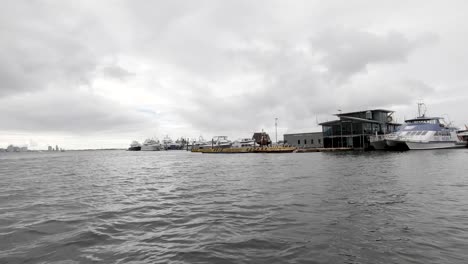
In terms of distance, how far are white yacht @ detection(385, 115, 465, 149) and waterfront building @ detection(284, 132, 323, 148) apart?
25.9 m

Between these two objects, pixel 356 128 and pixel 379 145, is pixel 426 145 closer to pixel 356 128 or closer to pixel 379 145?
pixel 379 145

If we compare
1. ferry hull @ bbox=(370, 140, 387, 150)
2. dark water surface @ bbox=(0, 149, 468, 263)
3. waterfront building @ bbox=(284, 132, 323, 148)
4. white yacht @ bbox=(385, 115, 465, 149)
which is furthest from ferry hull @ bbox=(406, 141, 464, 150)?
dark water surface @ bbox=(0, 149, 468, 263)

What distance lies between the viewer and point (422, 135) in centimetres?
7006

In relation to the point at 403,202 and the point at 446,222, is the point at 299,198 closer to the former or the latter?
the point at 403,202

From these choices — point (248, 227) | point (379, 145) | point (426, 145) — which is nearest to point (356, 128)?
point (379, 145)

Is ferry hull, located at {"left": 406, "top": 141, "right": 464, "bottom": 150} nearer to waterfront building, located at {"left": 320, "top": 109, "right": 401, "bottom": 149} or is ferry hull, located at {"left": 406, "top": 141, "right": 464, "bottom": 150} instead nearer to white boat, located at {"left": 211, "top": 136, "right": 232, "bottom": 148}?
waterfront building, located at {"left": 320, "top": 109, "right": 401, "bottom": 149}

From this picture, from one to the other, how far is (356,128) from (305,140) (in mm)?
20476

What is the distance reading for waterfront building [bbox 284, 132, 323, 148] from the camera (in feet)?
312

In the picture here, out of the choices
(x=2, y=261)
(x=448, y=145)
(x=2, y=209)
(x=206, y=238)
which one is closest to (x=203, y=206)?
(x=206, y=238)

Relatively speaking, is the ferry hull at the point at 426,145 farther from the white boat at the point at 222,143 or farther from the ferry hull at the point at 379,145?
the white boat at the point at 222,143

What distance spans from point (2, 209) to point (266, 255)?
1470 centimetres

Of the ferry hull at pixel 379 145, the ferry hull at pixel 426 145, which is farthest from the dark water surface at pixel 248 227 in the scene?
the ferry hull at pixel 379 145

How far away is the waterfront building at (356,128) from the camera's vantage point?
8153cm

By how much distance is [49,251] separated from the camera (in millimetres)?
7520
